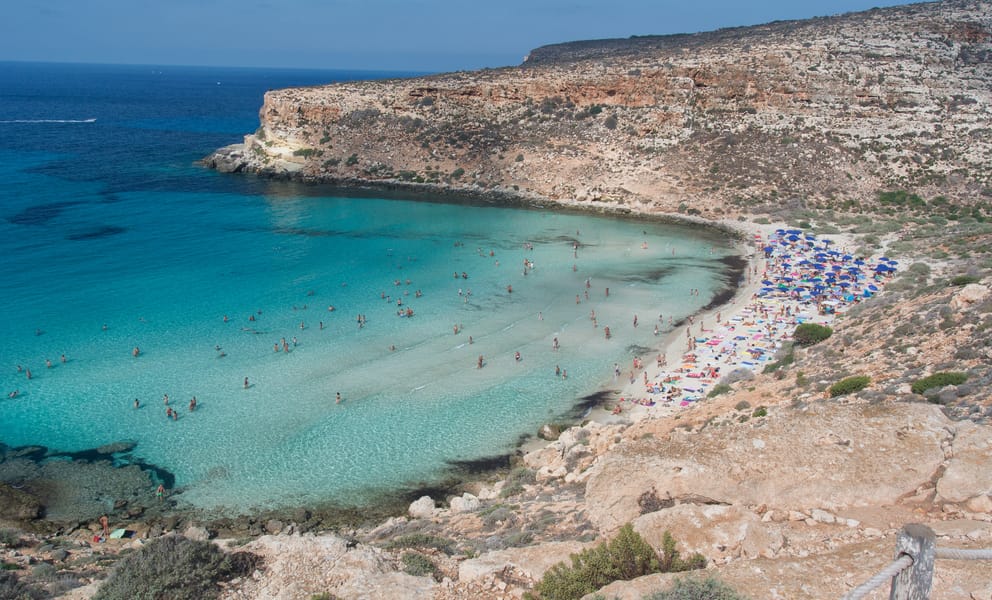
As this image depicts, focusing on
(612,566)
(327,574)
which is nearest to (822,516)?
(612,566)

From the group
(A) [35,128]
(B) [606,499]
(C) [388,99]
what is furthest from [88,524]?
(A) [35,128]

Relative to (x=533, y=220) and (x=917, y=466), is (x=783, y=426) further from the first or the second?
(x=533, y=220)

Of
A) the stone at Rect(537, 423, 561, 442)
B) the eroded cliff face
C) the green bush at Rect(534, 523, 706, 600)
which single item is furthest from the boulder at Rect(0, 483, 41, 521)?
the eroded cliff face

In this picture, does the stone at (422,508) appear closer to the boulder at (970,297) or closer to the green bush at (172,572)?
the green bush at (172,572)

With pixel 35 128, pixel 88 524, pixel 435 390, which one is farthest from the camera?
pixel 35 128

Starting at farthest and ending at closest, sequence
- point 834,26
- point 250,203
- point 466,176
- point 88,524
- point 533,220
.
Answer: point 834,26, point 466,176, point 250,203, point 533,220, point 88,524

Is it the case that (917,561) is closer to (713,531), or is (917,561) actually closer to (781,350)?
(713,531)
